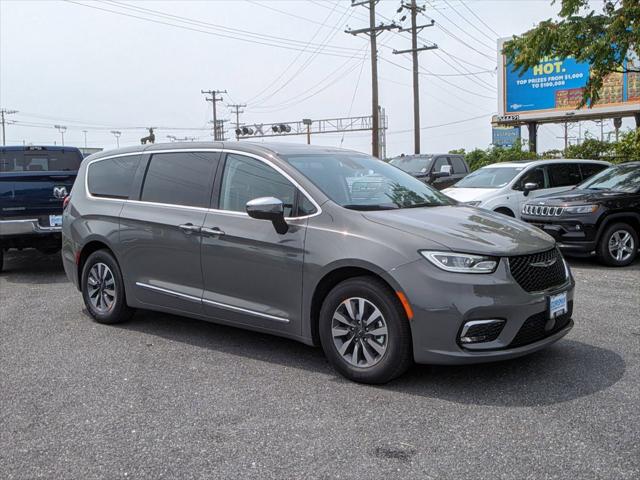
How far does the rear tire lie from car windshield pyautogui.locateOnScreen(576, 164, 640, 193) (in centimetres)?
762

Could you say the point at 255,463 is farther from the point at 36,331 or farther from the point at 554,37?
the point at 554,37

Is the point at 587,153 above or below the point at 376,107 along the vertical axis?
below

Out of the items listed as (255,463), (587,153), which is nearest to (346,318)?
(255,463)

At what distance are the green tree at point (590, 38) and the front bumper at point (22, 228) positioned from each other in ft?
30.8

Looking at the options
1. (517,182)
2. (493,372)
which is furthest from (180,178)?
(517,182)

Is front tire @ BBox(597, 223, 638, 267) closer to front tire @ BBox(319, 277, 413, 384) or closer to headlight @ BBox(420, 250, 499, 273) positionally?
headlight @ BBox(420, 250, 499, 273)

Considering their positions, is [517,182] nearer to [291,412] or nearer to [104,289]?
[104,289]

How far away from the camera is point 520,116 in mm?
30297

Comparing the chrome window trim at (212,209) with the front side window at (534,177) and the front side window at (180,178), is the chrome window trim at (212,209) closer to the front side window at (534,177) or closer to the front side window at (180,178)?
the front side window at (180,178)

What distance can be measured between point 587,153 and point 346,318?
61.7 feet

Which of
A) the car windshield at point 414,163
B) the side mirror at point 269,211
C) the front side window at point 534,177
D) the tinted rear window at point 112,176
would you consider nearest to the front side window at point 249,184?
the side mirror at point 269,211

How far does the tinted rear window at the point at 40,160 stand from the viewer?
32.4ft

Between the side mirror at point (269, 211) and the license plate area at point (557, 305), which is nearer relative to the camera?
the license plate area at point (557, 305)

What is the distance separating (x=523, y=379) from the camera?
4.41m
